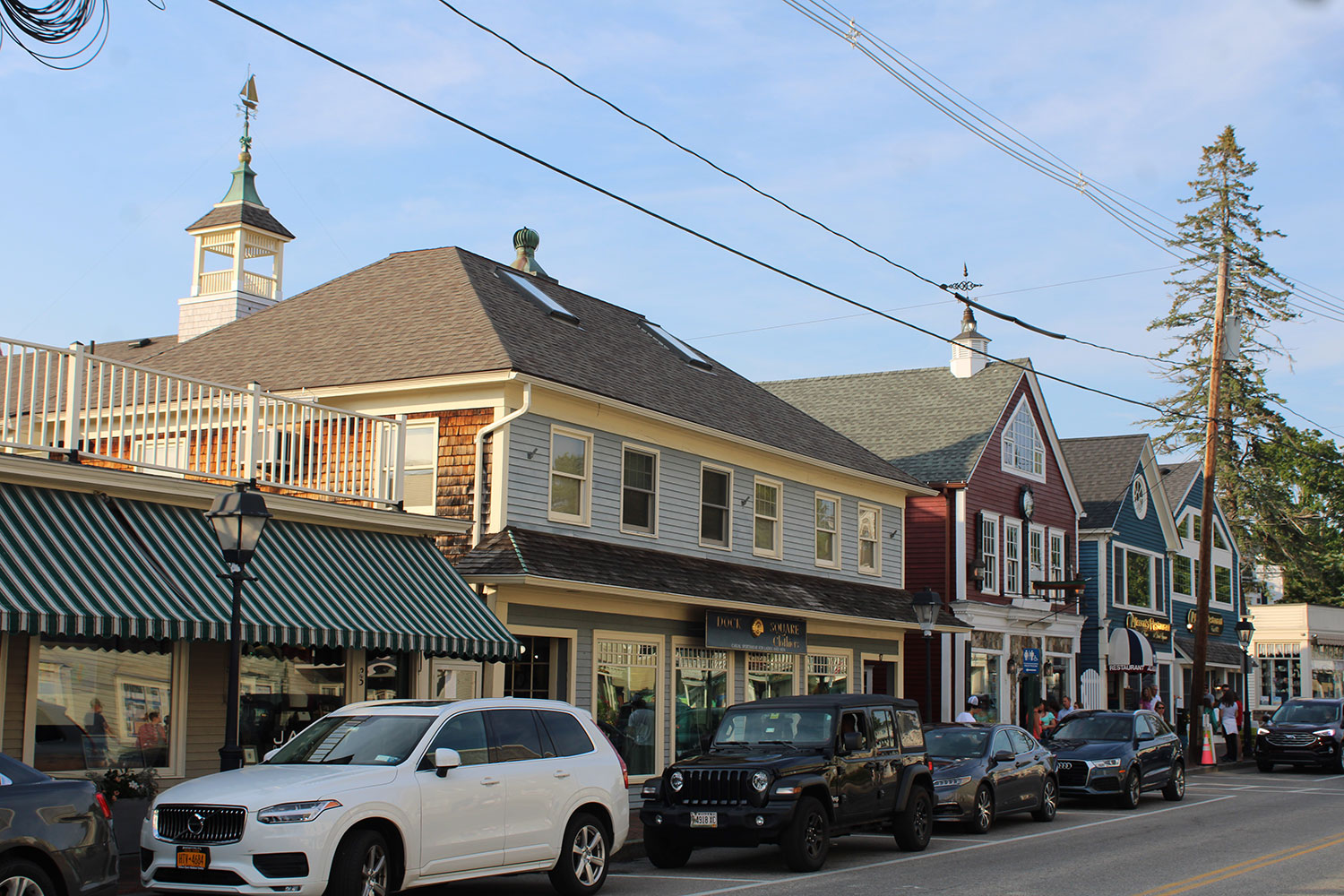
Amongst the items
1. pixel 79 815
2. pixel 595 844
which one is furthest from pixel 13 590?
pixel 595 844

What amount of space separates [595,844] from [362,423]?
23.6 ft

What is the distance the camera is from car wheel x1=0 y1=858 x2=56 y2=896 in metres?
8.33

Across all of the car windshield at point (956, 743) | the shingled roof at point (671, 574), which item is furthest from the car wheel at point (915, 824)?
the shingled roof at point (671, 574)

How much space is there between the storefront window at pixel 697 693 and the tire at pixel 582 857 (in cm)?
954

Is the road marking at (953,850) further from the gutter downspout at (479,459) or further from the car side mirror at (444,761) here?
the gutter downspout at (479,459)

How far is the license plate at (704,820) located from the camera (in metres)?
13.8

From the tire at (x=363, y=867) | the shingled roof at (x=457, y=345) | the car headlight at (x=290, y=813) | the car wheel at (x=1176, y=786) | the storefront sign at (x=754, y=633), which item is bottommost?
the car wheel at (x=1176, y=786)

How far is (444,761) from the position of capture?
1070 cm

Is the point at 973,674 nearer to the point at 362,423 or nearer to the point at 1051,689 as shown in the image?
the point at 1051,689

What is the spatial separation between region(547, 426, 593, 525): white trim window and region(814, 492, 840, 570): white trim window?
7.39 meters

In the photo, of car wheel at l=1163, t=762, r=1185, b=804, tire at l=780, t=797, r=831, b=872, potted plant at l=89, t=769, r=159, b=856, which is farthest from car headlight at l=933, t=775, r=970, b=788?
potted plant at l=89, t=769, r=159, b=856

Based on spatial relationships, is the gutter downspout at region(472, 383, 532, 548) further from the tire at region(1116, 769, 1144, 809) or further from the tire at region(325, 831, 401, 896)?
the tire at region(1116, 769, 1144, 809)

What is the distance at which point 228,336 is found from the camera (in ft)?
76.9

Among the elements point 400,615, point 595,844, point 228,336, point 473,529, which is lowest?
point 595,844
